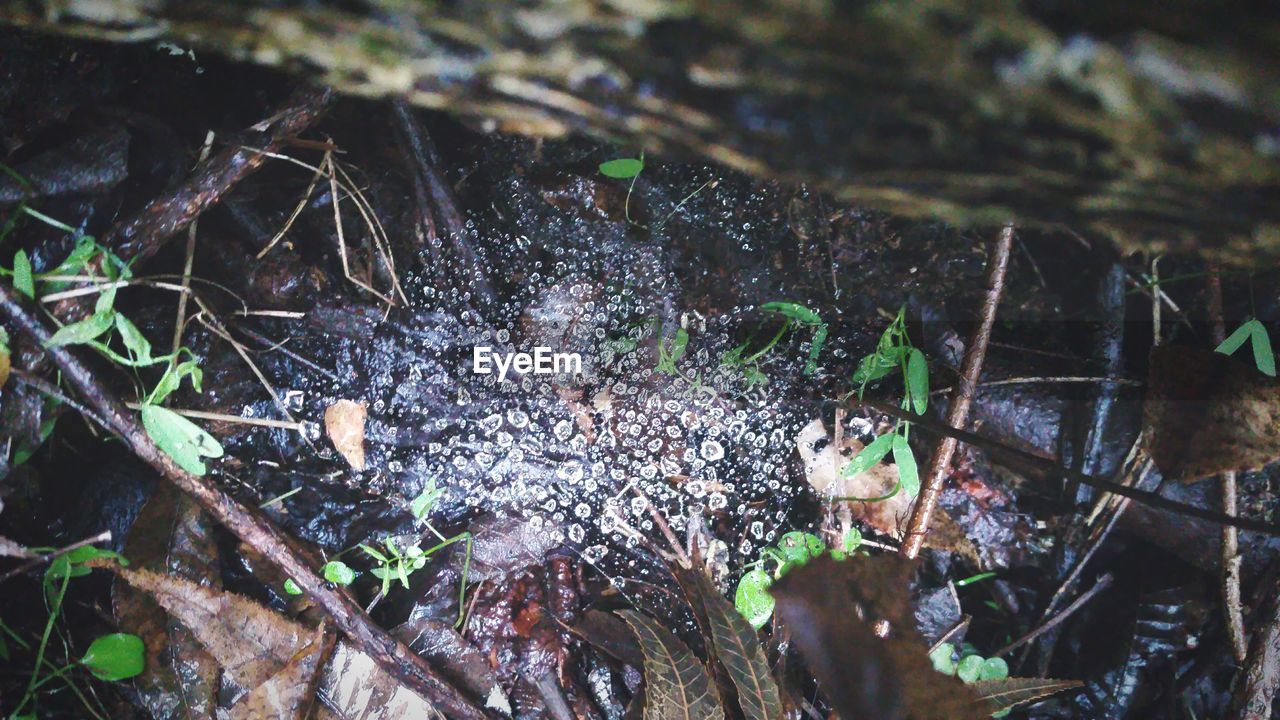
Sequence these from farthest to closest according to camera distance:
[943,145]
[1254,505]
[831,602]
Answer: [1254,505], [831,602], [943,145]

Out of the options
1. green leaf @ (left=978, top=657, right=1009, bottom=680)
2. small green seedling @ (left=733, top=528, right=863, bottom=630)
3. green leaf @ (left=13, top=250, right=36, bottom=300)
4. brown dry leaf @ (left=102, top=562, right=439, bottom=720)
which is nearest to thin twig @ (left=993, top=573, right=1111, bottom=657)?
green leaf @ (left=978, top=657, right=1009, bottom=680)

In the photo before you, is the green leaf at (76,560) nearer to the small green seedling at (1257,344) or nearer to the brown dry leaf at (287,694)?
the brown dry leaf at (287,694)

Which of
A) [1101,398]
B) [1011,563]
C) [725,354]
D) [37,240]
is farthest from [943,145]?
[37,240]

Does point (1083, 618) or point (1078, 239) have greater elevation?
point (1078, 239)

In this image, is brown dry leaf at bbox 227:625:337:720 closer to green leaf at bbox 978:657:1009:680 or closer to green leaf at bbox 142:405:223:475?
green leaf at bbox 142:405:223:475

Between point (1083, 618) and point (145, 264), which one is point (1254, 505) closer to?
point (1083, 618)

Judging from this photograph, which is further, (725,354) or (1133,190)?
(725,354)

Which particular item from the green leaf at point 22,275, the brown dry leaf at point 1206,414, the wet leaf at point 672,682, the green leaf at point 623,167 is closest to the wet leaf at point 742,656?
the wet leaf at point 672,682
